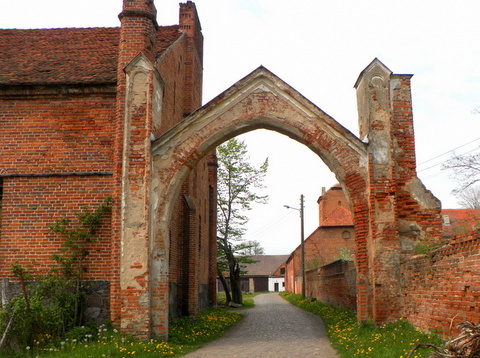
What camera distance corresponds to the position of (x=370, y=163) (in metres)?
10.9

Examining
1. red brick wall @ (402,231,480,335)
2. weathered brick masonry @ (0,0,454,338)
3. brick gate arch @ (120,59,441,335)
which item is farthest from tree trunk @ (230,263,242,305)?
red brick wall @ (402,231,480,335)

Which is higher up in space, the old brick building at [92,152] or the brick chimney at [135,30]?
the brick chimney at [135,30]

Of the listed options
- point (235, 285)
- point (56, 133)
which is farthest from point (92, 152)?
point (235, 285)

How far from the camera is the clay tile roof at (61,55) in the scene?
12.4 metres

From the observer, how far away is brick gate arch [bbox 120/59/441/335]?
10.5m

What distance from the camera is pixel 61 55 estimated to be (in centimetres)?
1420

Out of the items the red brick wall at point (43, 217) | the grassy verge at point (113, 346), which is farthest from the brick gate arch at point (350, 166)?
the red brick wall at point (43, 217)

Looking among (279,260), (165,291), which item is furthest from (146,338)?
(279,260)

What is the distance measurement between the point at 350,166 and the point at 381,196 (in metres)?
0.98

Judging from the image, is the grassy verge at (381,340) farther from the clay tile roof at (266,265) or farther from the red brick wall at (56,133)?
the clay tile roof at (266,265)

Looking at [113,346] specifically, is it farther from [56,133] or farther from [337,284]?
[337,284]

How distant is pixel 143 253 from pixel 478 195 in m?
27.8

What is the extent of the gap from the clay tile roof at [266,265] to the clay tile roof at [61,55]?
6314cm

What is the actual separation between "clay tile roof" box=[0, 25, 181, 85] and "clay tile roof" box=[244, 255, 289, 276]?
6314cm
